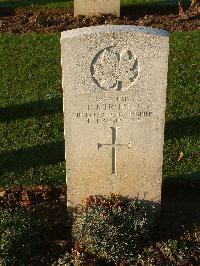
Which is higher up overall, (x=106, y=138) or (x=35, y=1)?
(x=35, y=1)

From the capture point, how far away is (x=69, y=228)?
19.2ft

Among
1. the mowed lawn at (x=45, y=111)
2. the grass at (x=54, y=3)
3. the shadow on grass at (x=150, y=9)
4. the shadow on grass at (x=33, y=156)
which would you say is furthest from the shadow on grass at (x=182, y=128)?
the grass at (x=54, y=3)

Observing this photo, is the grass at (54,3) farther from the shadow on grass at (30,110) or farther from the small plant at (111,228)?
the small plant at (111,228)

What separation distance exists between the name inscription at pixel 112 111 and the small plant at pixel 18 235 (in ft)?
4.05

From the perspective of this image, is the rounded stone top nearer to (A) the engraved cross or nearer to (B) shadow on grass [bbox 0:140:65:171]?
(A) the engraved cross

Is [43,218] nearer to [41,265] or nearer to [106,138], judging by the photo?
[41,265]

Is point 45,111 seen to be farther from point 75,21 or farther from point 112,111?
point 75,21

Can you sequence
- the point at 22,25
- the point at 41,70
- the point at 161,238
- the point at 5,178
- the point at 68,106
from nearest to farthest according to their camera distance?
the point at 68,106, the point at 161,238, the point at 5,178, the point at 41,70, the point at 22,25

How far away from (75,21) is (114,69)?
7125 mm

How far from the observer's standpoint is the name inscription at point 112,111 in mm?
5173

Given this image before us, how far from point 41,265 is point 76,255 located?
0.37 meters

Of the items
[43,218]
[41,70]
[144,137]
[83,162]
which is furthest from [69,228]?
[41,70]

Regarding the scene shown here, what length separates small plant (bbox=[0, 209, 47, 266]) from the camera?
209 inches

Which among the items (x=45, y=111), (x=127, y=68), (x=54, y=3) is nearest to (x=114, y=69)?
(x=127, y=68)
